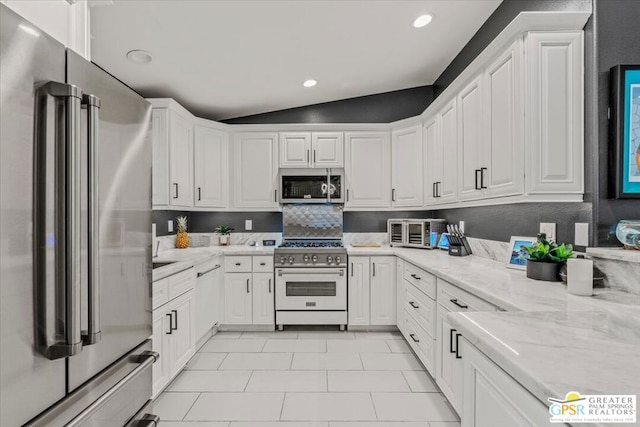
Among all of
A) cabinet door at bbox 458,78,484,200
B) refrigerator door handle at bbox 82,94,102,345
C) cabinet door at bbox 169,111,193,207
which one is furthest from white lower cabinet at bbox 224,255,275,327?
refrigerator door handle at bbox 82,94,102,345

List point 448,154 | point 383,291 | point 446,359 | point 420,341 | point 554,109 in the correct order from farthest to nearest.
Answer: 1. point 383,291
2. point 448,154
3. point 420,341
4. point 446,359
5. point 554,109

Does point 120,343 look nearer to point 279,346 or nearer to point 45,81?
point 45,81

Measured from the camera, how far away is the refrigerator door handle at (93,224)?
932 mm

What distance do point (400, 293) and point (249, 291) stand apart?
1666 millimetres

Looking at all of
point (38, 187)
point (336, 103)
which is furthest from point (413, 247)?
point (38, 187)

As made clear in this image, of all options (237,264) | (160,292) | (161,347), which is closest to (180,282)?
(160,292)

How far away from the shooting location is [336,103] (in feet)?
13.8

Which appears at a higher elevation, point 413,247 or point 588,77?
point 588,77

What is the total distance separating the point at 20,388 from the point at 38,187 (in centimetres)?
50

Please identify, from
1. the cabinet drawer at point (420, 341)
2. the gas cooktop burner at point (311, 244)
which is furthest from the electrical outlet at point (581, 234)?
the gas cooktop burner at point (311, 244)

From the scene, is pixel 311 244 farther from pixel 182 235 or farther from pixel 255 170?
pixel 182 235

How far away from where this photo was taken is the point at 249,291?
356 cm

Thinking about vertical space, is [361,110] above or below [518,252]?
above

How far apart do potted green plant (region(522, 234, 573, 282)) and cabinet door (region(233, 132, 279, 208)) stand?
2.83m
